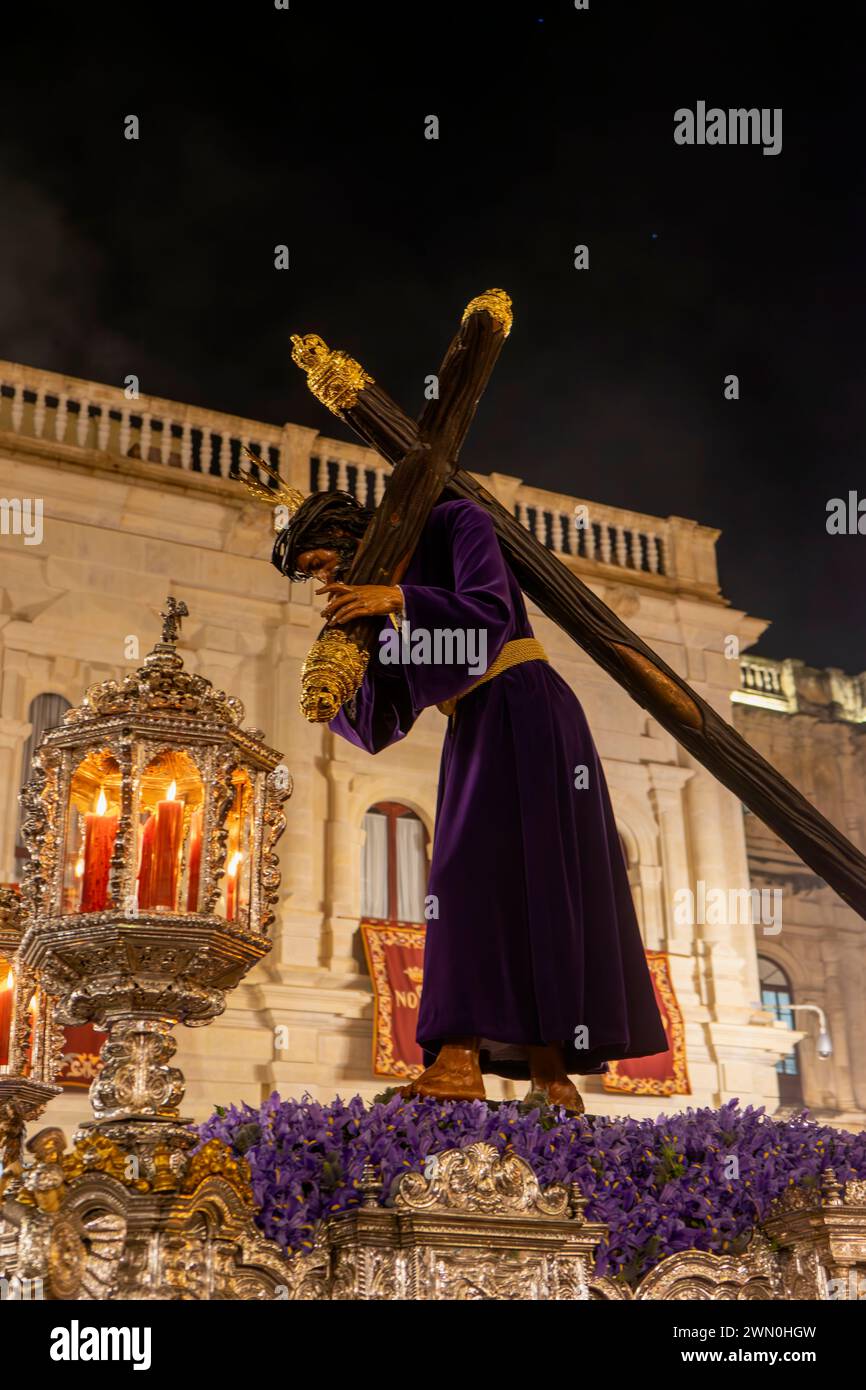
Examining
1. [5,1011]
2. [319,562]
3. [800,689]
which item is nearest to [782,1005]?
[800,689]

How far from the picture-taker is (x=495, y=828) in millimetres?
3436

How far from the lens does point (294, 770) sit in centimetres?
1286

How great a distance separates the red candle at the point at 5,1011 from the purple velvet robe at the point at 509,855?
71.3 inches

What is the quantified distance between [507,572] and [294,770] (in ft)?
30.9

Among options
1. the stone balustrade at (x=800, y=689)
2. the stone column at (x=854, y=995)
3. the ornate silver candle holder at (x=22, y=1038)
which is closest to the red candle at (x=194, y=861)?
the ornate silver candle holder at (x=22, y=1038)

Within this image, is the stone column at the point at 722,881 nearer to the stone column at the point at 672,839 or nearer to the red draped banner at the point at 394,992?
the stone column at the point at 672,839

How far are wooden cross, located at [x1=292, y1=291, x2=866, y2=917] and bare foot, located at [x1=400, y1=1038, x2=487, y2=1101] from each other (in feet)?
3.36

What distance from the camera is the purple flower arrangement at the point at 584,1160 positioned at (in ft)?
9.00

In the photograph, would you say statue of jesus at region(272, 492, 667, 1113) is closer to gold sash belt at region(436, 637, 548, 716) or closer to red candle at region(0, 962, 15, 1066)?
gold sash belt at region(436, 637, 548, 716)

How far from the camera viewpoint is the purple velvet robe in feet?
10.8

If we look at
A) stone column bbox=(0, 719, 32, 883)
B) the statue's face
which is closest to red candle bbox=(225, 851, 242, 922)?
the statue's face

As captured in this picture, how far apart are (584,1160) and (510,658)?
1234 millimetres

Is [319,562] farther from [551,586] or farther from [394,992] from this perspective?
[394,992]
